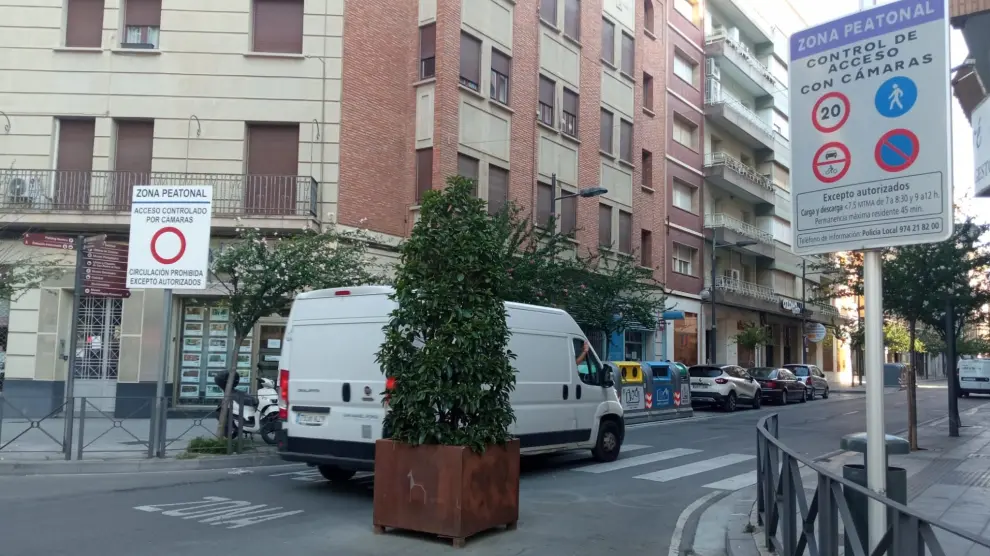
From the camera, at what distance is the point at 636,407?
63.7ft

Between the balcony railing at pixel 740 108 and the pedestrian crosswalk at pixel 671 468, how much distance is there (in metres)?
26.4

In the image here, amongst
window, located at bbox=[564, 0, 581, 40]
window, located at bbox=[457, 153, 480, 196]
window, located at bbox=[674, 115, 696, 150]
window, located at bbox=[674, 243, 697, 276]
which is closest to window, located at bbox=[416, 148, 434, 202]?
window, located at bbox=[457, 153, 480, 196]

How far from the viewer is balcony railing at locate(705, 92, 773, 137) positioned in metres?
37.1

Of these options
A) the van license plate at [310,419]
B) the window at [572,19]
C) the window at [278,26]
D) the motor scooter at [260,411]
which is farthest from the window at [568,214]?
the van license plate at [310,419]

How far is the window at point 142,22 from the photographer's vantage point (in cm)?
1912

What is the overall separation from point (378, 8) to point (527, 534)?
1635cm

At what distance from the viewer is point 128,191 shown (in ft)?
59.8

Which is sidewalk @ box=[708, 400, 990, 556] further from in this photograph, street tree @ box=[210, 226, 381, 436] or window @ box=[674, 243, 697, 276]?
window @ box=[674, 243, 697, 276]

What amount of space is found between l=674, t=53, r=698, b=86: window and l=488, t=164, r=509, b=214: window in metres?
14.8

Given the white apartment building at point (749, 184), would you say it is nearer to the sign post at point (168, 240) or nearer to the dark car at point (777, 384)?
the dark car at point (777, 384)

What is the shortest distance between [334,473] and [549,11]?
2007cm

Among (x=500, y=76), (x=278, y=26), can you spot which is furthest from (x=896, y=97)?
(x=500, y=76)

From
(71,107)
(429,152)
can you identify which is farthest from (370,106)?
(71,107)

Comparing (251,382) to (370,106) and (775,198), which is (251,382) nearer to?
(370,106)
